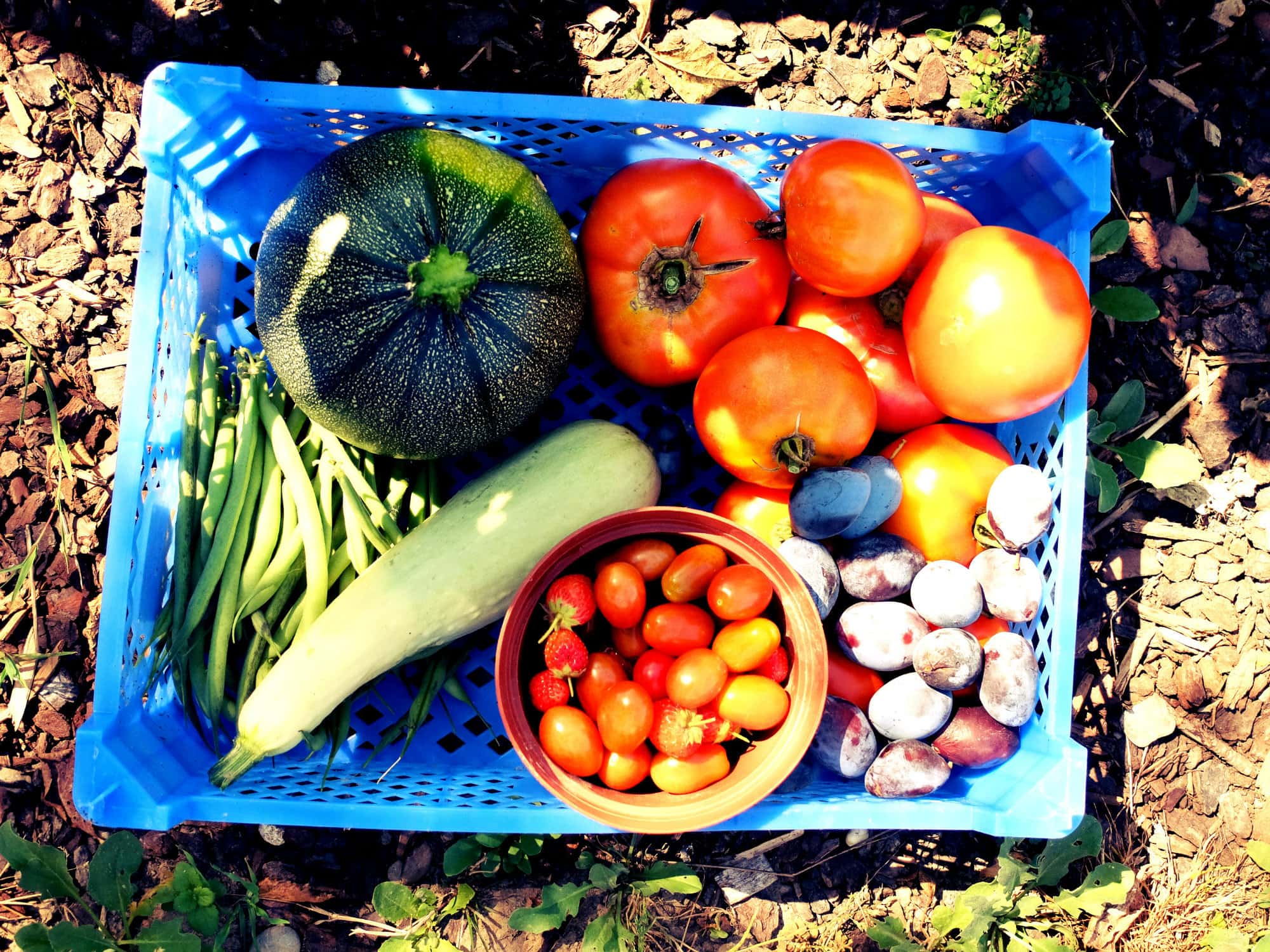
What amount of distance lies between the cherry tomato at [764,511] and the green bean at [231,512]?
3.58 ft

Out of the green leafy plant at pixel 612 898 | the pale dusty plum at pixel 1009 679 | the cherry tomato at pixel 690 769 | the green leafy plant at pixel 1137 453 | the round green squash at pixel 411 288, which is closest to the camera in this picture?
the round green squash at pixel 411 288

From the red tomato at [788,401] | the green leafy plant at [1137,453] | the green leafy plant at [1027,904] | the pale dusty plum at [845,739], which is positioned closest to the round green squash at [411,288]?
the red tomato at [788,401]

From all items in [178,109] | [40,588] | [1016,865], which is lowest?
[1016,865]

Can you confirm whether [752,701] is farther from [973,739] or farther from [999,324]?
[999,324]

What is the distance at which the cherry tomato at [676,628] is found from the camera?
81.3 inches

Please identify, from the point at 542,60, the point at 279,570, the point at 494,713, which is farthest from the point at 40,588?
the point at 542,60

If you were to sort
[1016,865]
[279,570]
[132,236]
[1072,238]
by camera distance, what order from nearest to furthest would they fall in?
[279,570] → [1072,238] → [1016,865] → [132,236]

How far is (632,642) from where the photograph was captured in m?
2.16

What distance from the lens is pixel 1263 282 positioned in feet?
9.21

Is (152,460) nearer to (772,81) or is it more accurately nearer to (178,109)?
(178,109)

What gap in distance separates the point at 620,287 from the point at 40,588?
1752 millimetres

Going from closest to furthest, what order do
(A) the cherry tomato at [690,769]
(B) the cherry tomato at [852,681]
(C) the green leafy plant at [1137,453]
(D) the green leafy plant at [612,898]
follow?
1. (A) the cherry tomato at [690,769]
2. (B) the cherry tomato at [852,681]
3. (D) the green leafy plant at [612,898]
4. (C) the green leafy plant at [1137,453]

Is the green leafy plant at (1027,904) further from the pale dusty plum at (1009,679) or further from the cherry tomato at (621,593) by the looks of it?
the cherry tomato at (621,593)

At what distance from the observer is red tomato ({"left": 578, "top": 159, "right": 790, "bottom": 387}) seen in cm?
218
